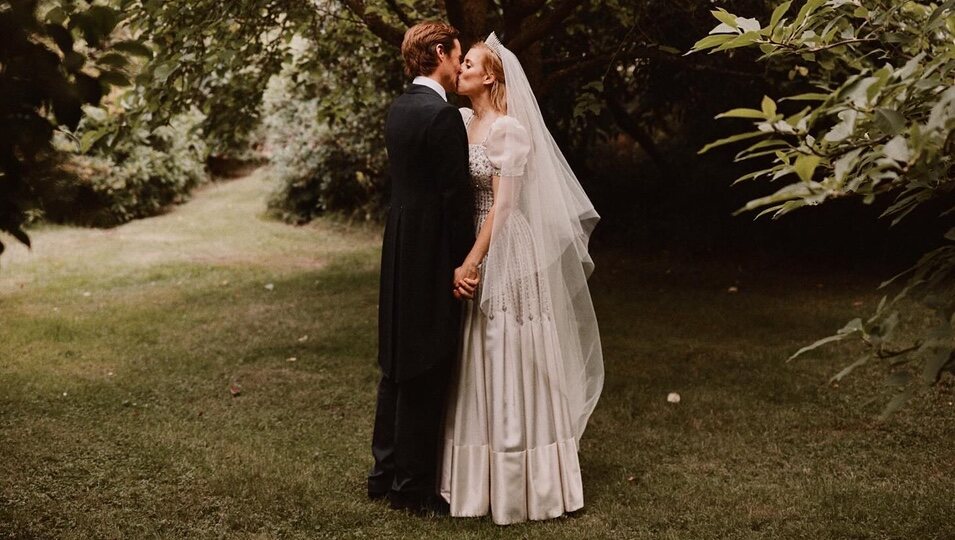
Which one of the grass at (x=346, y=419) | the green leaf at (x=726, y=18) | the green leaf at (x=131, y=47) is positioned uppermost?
the green leaf at (x=726, y=18)

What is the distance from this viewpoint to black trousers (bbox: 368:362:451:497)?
13.3ft

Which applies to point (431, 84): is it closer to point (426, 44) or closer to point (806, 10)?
point (426, 44)

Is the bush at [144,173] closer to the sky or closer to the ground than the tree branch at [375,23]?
closer to the ground

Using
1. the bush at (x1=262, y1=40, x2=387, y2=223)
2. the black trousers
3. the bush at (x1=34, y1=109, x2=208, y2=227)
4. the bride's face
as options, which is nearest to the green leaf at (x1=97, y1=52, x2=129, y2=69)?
the bride's face

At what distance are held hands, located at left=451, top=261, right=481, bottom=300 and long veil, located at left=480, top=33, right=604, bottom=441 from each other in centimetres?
7

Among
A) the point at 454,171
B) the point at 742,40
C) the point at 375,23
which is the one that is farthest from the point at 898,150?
the point at 375,23

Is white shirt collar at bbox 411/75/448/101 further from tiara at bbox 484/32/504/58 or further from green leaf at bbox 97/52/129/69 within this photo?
green leaf at bbox 97/52/129/69

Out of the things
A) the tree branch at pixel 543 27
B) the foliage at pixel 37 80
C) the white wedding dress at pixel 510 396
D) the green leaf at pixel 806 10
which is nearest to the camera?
the foliage at pixel 37 80

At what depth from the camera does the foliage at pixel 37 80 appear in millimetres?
1938

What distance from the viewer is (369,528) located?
4.00 metres

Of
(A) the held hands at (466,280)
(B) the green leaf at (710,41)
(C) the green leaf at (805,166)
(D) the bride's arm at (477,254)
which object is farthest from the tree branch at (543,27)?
(C) the green leaf at (805,166)

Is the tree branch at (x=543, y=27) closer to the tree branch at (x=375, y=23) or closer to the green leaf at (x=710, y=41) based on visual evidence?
the tree branch at (x=375, y=23)

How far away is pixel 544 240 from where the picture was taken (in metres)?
4.09

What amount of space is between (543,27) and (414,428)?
3280 mm
